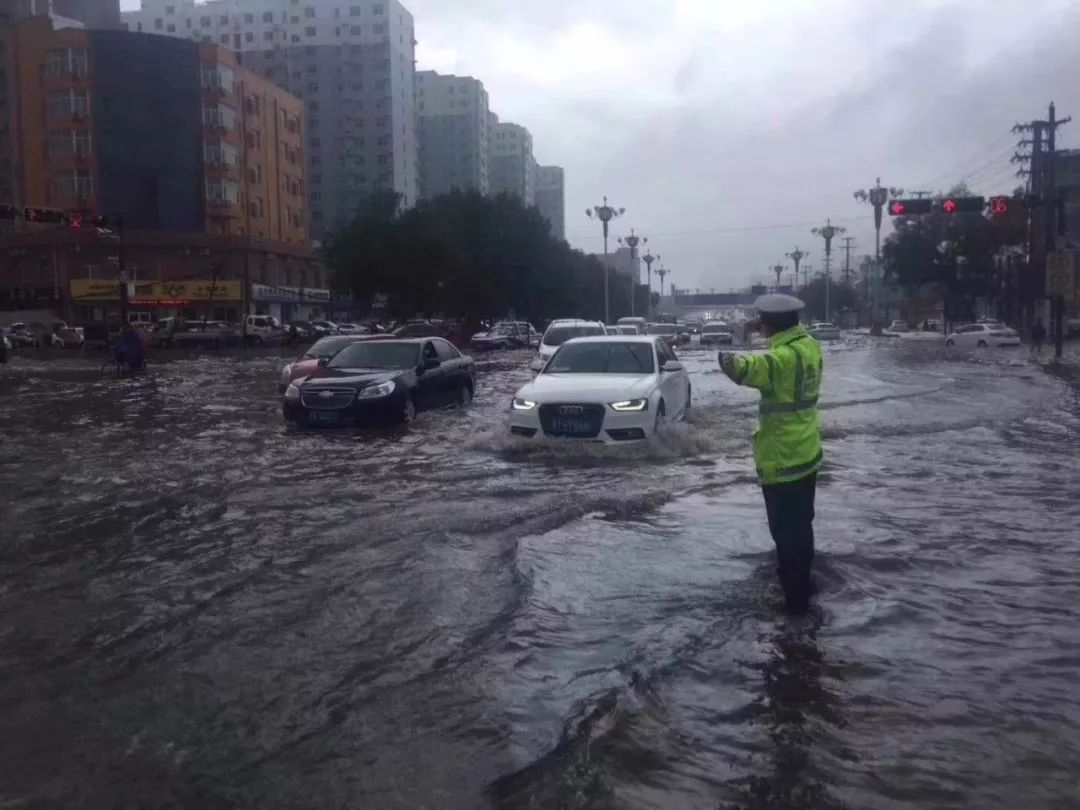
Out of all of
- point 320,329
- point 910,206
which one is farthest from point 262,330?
point 910,206

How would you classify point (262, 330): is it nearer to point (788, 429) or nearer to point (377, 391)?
point (377, 391)

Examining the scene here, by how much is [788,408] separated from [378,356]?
478 inches

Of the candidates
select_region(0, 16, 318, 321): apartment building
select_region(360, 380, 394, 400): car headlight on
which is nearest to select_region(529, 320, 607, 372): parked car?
select_region(360, 380, 394, 400): car headlight on

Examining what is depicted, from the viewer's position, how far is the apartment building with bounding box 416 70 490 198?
147500mm

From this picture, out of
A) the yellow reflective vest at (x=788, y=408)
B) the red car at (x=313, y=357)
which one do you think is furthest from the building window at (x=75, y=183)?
the yellow reflective vest at (x=788, y=408)

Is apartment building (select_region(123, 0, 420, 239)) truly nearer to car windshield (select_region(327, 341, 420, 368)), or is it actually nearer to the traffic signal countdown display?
the traffic signal countdown display

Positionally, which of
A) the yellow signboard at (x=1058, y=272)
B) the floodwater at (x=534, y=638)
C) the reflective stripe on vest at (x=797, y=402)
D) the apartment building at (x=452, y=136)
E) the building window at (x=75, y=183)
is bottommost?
the floodwater at (x=534, y=638)

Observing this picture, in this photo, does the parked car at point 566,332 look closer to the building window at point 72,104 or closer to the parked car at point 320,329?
the parked car at point 320,329

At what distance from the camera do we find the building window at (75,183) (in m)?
65.8

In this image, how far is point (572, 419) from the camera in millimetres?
12438

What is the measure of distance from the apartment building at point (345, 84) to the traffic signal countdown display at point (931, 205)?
8645cm

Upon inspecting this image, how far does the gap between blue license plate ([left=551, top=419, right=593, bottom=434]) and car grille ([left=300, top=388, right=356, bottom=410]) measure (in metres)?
4.25

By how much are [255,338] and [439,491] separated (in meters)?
50.4

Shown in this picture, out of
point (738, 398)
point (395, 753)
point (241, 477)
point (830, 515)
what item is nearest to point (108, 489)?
point (241, 477)
